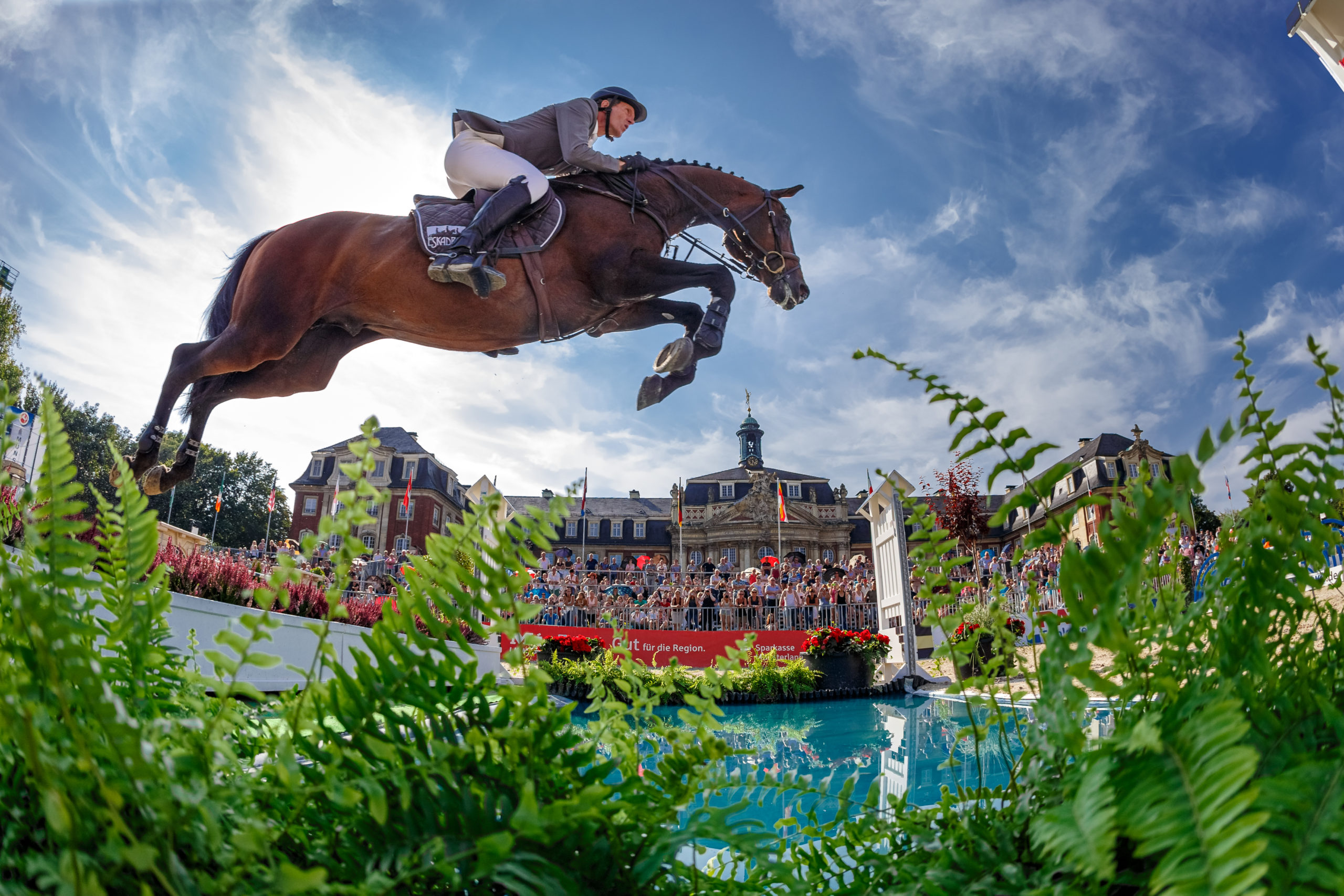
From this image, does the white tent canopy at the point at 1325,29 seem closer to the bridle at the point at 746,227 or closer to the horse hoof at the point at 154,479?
the bridle at the point at 746,227

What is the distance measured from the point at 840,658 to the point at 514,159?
8709 millimetres

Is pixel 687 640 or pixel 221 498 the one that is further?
pixel 221 498

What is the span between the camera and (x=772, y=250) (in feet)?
18.2

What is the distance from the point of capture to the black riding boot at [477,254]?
412cm

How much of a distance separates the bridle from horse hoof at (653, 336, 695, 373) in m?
1.14

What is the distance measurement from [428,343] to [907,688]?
8533 millimetres

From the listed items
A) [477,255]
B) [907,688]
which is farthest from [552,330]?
[907,688]

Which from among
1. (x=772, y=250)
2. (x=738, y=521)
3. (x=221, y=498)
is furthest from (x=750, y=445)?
(x=772, y=250)

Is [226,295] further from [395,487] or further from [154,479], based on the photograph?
[395,487]

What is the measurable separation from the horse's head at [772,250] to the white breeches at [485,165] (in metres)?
1.54

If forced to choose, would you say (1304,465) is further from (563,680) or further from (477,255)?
(563,680)

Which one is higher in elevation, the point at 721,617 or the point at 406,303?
the point at 406,303

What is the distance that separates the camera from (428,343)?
470cm

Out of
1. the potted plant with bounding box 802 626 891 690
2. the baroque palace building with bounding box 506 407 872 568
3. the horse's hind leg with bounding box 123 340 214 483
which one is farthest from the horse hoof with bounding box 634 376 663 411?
the baroque palace building with bounding box 506 407 872 568
